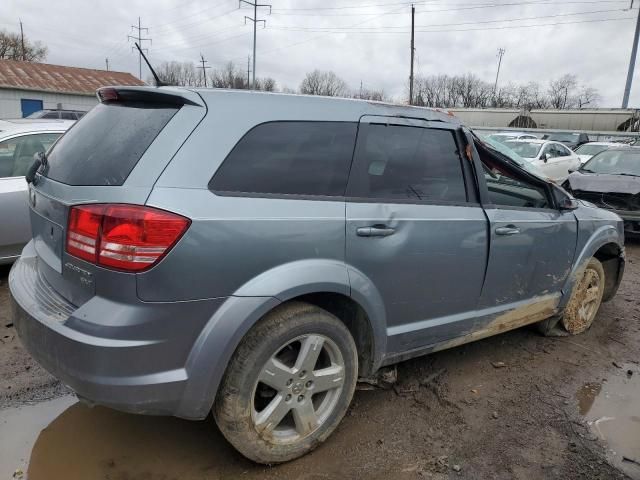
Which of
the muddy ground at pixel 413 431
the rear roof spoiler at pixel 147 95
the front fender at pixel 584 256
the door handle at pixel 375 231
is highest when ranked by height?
the rear roof spoiler at pixel 147 95

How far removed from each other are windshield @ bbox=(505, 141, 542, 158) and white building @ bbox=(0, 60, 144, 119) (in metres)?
19.8

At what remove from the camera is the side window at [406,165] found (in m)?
2.64

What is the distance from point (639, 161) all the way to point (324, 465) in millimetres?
8789

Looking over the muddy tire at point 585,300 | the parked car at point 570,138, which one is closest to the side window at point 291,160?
the muddy tire at point 585,300

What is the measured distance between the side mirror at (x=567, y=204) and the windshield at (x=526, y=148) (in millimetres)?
9886

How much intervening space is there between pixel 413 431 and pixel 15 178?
14.1ft

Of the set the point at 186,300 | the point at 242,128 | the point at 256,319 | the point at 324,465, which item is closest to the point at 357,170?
the point at 242,128

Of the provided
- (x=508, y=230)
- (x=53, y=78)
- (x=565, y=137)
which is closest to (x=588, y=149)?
(x=565, y=137)

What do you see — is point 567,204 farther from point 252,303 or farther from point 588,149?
point 588,149

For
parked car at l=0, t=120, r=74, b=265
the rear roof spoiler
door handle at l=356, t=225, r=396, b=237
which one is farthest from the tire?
parked car at l=0, t=120, r=74, b=265

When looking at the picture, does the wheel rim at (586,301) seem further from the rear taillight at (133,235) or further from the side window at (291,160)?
the rear taillight at (133,235)

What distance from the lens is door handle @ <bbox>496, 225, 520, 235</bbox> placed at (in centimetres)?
315

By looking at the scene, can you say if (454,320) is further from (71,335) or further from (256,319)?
(71,335)

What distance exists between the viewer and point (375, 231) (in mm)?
2547
